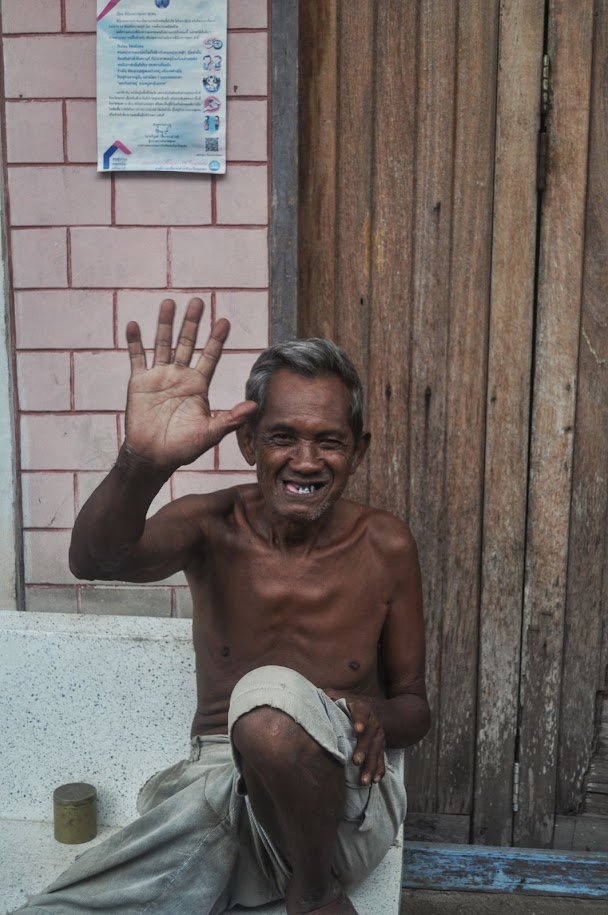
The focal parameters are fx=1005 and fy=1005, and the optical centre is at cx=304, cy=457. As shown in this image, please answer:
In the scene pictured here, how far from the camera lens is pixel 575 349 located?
312 cm

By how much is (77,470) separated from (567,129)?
1835 mm

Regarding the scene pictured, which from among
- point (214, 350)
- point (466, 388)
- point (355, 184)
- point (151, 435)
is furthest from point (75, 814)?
point (355, 184)

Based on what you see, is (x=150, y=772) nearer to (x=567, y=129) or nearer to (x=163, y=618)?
(x=163, y=618)

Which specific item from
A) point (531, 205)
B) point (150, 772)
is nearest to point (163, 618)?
point (150, 772)

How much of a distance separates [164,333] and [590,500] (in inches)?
64.9

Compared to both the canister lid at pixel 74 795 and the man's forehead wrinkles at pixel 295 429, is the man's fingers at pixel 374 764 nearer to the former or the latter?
the man's forehead wrinkles at pixel 295 429

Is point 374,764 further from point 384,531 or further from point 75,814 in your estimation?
point 75,814

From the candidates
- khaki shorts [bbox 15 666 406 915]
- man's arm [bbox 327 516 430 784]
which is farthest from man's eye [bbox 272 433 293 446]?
khaki shorts [bbox 15 666 406 915]

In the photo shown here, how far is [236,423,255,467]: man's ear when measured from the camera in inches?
99.7

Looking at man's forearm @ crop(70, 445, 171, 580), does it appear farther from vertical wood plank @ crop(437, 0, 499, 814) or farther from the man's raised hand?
vertical wood plank @ crop(437, 0, 499, 814)

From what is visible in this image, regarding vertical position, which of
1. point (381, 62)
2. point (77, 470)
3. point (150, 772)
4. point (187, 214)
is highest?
point (381, 62)

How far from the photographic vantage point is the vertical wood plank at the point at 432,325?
3031mm

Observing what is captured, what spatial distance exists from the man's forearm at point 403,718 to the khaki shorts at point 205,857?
10cm

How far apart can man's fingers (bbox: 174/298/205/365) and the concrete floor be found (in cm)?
192
